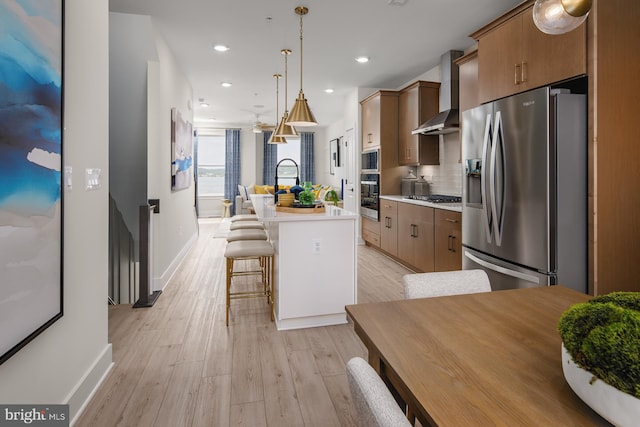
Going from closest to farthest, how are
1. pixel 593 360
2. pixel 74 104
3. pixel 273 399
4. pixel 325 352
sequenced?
pixel 593 360 < pixel 74 104 < pixel 273 399 < pixel 325 352

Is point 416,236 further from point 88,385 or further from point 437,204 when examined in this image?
point 88,385

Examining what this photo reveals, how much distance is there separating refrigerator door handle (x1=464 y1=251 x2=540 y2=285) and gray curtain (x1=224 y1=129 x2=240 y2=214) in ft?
26.5

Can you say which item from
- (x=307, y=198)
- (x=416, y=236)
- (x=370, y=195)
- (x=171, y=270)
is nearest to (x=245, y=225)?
(x=171, y=270)

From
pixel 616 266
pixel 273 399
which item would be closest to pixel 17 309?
pixel 273 399

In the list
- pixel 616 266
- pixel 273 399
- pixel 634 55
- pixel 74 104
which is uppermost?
pixel 634 55

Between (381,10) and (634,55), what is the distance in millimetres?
2014

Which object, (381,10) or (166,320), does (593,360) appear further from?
(381,10)

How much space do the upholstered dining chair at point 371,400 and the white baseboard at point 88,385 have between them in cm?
164

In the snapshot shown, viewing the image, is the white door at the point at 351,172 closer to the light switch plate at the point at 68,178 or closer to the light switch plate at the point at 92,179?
the light switch plate at the point at 92,179

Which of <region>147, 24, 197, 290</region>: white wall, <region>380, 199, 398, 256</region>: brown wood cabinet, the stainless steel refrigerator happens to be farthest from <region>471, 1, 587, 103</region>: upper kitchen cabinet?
<region>147, 24, 197, 290</region>: white wall

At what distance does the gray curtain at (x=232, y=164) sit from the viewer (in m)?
10.2

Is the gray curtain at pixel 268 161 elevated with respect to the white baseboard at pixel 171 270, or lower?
elevated

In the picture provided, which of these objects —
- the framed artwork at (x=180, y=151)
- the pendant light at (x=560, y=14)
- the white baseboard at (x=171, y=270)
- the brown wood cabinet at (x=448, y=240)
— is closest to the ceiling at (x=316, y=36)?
the framed artwork at (x=180, y=151)

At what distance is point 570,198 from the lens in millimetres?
2203
